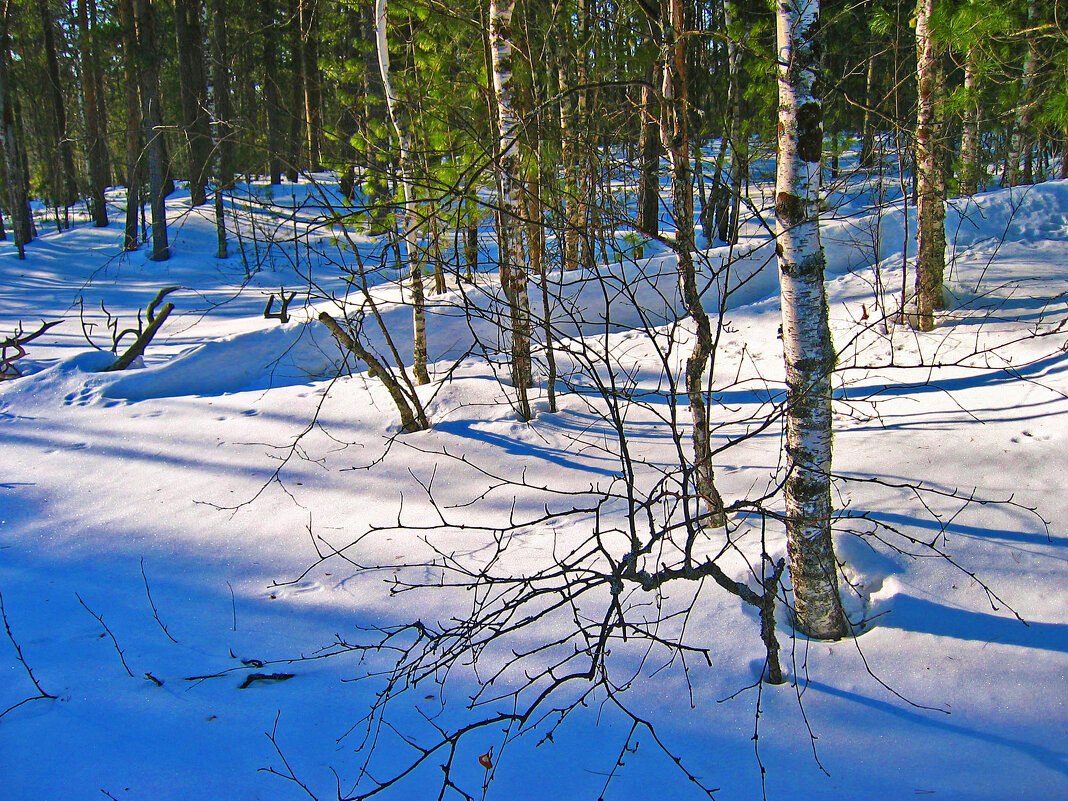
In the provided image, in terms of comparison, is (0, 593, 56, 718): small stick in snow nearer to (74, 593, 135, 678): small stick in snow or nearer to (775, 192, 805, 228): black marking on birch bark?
(74, 593, 135, 678): small stick in snow

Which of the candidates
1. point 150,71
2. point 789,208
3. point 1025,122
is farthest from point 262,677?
point 150,71

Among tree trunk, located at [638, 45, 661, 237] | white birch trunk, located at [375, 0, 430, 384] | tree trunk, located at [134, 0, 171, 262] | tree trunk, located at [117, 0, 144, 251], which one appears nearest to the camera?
tree trunk, located at [638, 45, 661, 237]

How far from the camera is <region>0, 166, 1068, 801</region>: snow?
2342mm

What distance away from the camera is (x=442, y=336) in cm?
841

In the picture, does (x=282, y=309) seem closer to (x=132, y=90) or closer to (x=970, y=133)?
(x=970, y=133)

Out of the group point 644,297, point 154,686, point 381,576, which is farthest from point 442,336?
point 154,686

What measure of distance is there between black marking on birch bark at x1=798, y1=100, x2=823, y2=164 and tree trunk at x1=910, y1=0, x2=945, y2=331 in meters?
3.61

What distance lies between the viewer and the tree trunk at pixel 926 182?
225 inches

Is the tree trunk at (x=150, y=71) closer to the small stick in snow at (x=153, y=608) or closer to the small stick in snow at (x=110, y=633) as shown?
the small stick in snow at (x=153, y=608)

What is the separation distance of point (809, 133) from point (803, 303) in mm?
605

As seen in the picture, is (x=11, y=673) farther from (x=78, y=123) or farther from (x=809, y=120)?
(x=78, y=123)

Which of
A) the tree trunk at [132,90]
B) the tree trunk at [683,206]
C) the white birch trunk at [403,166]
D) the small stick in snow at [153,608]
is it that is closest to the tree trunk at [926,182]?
the tree trunk at [683,206]

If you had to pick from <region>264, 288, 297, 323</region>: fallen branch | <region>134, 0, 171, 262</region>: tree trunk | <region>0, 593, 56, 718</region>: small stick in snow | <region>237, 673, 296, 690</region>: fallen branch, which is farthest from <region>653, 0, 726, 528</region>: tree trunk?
<region>134, 0, 171, 262</region>: tree trunk

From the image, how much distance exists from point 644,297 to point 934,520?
6037 mm
